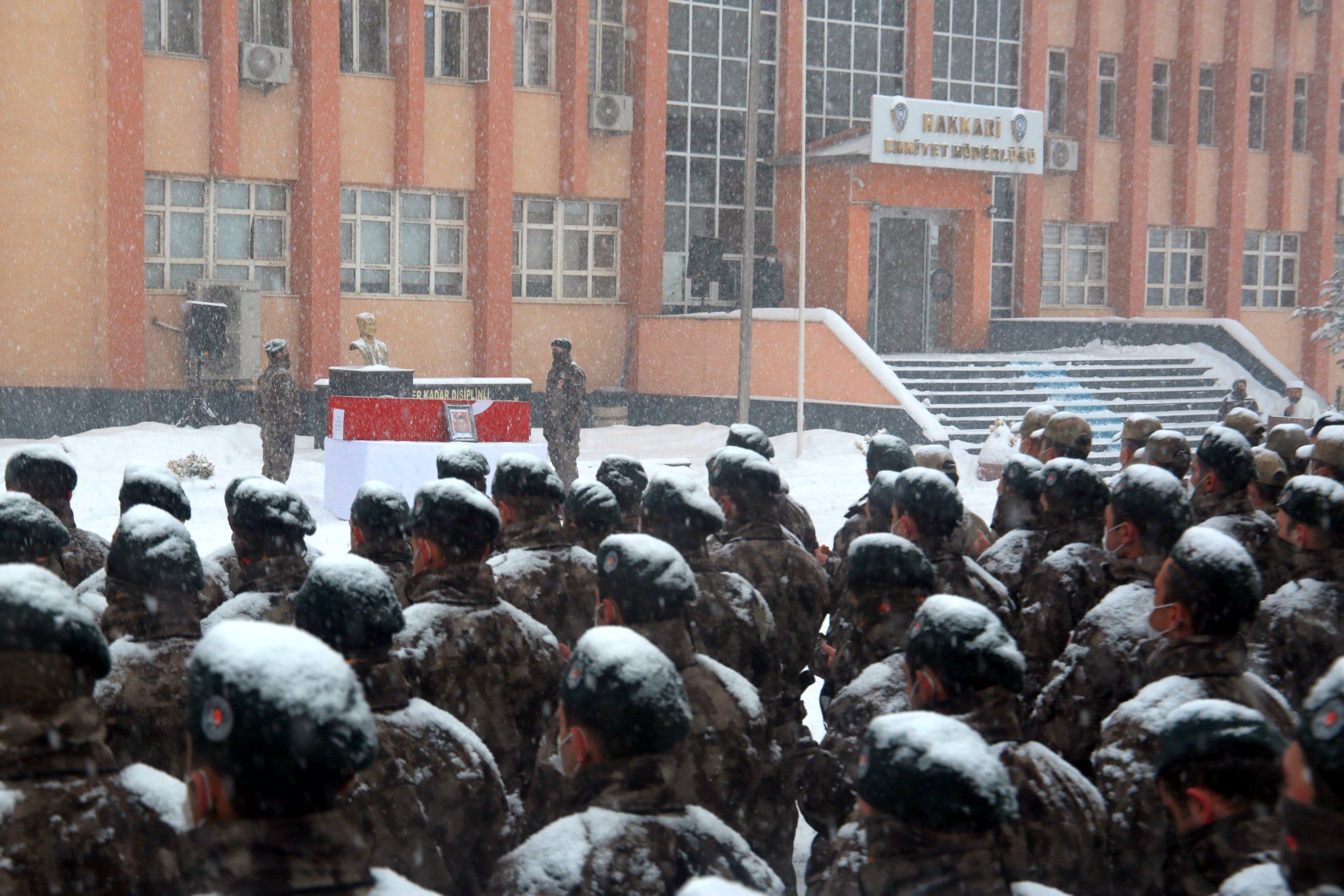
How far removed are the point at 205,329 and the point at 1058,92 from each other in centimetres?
1885

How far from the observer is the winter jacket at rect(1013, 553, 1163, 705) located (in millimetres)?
5336

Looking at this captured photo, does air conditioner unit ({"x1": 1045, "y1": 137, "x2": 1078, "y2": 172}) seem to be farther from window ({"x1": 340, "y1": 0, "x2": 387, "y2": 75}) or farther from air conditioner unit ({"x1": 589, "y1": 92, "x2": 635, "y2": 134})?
window ({"x1": 340, "y1": 0, "x2": 387, "y2": 75})

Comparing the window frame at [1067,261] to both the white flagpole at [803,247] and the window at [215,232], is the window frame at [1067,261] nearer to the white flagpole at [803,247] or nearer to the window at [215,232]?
the white flagpole at [803,247]

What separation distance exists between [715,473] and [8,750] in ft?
12.4

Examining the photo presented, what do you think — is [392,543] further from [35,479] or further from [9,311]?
[9,311]

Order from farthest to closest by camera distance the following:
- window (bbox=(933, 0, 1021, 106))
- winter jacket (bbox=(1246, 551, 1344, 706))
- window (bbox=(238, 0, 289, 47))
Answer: window (bbox=(933, 0, 1021, 106)) < window (bbox=(238, 0, 289, 47)) < winter jacket (bbox=(1246, 551, 1344, 706))

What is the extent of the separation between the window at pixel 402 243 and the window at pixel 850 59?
7.56 meters

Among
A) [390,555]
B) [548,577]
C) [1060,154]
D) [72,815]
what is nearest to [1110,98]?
[1060,154]

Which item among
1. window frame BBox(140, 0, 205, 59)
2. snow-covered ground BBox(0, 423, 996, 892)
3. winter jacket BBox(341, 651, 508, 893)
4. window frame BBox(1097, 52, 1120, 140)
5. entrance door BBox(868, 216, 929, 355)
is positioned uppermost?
window frame BBox(1097, 52, 1120, 140)

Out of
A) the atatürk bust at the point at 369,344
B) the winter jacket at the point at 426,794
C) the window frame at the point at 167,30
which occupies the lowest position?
the winter jacket at the point at 426,794

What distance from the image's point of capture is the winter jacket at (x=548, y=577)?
5.30 m

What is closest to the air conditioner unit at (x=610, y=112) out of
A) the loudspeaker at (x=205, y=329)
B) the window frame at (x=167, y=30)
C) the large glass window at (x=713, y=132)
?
the large glass window at (x=713, y=132)

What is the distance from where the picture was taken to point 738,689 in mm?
4164

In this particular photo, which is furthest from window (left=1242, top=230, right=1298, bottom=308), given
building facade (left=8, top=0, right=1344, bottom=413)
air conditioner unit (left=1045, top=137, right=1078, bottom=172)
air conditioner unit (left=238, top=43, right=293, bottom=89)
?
air conditioner unit (left=238, top=43, right=293, bottom=89)
